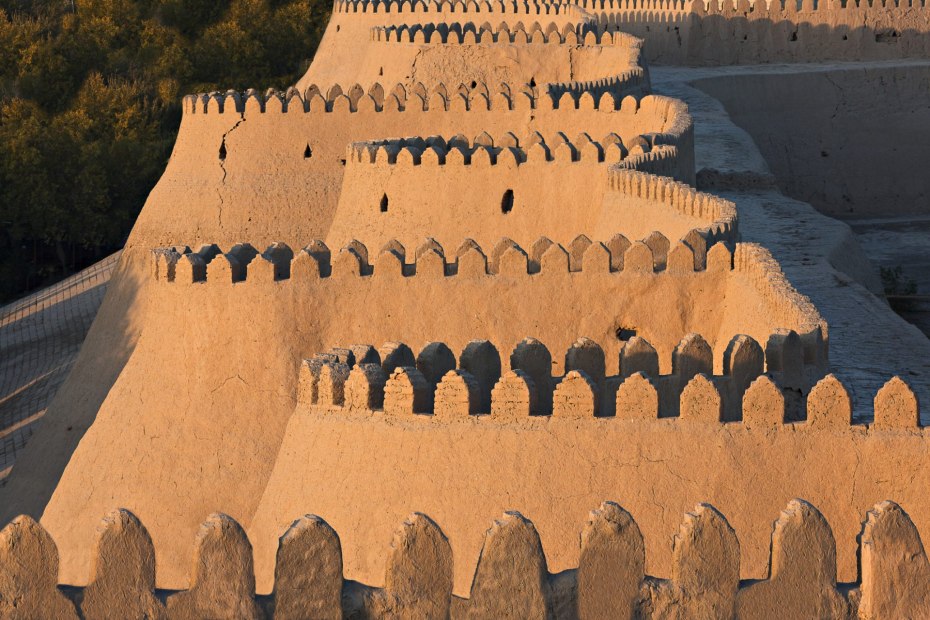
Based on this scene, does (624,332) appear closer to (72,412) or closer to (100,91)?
(72,412)

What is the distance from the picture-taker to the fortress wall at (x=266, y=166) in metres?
31.0

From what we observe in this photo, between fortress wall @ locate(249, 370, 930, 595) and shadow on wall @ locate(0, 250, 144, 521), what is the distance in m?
8.86

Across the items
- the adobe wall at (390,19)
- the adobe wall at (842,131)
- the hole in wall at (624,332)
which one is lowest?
the hole in wall at (624,332)

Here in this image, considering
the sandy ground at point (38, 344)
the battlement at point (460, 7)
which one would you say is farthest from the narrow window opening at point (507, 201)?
the battlement at point (460, 7)

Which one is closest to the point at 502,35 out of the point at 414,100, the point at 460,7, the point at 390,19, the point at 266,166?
the point at 390,19

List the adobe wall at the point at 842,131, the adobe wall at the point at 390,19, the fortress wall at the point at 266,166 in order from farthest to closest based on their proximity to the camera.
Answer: the adobe wall at the point at 842,131, the adobe wall at the point at 390,19, the fortress wall at the point at 266,166

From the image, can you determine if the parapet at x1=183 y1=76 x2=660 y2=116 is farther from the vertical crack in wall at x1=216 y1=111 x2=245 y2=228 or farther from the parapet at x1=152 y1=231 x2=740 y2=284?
the parapet at x1=152 y1=231 x2=740 y2=284

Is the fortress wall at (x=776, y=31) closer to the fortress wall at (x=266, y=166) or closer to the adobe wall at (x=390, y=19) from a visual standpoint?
the adobe wall at (x=390, y=19)

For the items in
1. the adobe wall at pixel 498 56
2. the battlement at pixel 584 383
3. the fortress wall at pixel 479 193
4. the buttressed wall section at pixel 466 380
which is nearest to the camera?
the buttressed wall section at pixel 466 380

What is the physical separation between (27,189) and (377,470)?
34.6 meters

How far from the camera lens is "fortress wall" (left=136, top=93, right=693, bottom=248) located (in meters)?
31.0

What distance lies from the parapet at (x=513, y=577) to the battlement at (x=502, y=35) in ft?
82.8

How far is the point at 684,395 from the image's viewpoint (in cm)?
1544

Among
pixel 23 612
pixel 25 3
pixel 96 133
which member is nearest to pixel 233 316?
pixel 23 612
